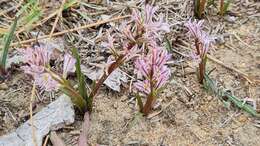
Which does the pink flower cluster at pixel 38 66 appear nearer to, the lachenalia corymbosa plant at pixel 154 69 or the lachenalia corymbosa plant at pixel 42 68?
the lachenalia corymbosa plant at pixel 42 68

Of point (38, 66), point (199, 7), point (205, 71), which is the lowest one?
point (205, 71)

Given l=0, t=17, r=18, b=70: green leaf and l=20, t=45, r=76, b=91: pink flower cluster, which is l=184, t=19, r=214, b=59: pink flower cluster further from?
l=0, t=17, r=18, b=70: green leaf

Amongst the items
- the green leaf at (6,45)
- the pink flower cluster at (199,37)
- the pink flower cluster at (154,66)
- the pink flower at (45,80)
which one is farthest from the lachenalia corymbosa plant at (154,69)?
the green leaf at (6,45)

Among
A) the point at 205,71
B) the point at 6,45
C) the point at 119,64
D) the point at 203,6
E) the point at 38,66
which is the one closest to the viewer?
the point at 38,66

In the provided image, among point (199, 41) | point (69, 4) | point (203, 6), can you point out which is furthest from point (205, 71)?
point (69, 4)

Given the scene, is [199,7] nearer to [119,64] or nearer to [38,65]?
[119,64]

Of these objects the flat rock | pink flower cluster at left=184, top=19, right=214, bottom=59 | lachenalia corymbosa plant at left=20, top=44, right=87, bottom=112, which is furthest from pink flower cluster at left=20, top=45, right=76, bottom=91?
pink flower cluster at left=184, top=19, right=214, bottom=59

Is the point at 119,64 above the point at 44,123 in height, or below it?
above
